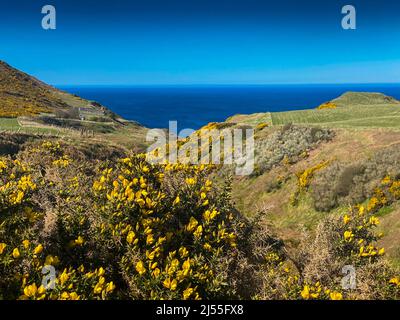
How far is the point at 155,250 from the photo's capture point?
4785mm

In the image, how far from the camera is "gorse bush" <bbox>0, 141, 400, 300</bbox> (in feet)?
13.7

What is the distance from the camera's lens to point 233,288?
5.18m

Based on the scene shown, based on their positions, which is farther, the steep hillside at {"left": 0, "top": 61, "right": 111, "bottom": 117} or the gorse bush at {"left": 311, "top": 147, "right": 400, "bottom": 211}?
the steep hillside at {"left": 0, "top": 61, "right": 111, "bottom": 117}

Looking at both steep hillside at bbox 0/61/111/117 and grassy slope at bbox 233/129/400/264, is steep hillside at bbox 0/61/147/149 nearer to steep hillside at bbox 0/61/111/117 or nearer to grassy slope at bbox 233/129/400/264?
steep hillside at bbox 0/61/111/117

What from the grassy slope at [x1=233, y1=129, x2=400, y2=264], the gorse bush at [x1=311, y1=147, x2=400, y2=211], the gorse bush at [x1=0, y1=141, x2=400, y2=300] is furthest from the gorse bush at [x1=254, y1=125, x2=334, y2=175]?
the gorse bush at [x1=0, y1=141, x2=400, y2=300]

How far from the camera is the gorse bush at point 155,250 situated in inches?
165

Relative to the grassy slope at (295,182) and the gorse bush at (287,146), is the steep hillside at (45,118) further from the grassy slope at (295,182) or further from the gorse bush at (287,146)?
the grassy slope at (295,182)

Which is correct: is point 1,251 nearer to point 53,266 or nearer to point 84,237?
point 53,266

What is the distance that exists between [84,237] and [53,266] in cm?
96

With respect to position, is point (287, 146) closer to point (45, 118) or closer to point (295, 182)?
point (295, 182)

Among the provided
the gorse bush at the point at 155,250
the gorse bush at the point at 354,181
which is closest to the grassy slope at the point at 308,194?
the gorse bush at the point at 354,181
